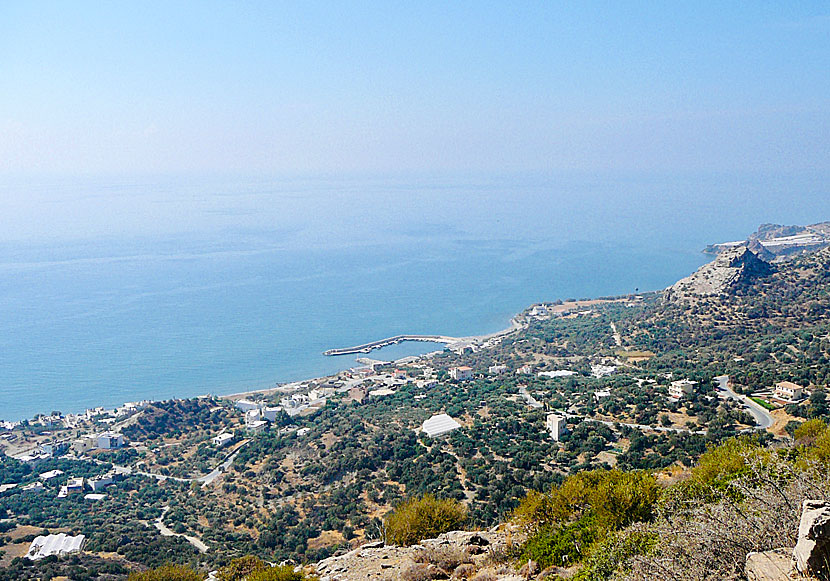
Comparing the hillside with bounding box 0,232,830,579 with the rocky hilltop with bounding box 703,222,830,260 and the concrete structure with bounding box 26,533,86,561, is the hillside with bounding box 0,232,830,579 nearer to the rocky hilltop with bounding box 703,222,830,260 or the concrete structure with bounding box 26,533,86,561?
the concrete structure with bounding box 26,533,86,561

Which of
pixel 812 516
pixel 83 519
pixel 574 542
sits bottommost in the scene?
pixel 83 519

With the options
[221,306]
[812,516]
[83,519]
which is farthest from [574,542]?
[221,306]

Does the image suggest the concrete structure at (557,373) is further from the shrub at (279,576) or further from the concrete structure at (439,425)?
the shrub at (279,576)

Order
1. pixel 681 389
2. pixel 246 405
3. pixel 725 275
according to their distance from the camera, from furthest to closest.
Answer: pixel 725 275 → pixel 246 405 → pixel 681 389

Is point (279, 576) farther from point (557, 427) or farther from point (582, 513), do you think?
point (557, 427)

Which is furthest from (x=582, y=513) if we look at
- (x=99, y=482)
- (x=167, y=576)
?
(x=99, y=482)

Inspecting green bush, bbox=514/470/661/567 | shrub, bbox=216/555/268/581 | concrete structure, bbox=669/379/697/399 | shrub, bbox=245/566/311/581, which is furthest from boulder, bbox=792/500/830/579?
concrete structure, bbox=669/379/697/399

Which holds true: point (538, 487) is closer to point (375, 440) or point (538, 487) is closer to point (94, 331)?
point (375, 440)

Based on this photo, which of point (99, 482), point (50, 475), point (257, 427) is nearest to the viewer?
point (99, 482)
